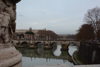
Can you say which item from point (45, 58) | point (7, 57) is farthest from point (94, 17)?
point (7, 57)

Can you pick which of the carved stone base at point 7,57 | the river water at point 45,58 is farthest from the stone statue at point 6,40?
the river water at point 45,58

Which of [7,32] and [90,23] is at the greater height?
[90,23]

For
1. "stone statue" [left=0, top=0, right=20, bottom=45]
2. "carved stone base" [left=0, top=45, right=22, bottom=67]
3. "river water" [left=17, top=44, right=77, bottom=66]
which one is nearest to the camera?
"carved stone base" [left=0, top=45, right=22, bottom=67]

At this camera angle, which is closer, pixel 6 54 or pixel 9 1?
pixel 6 54

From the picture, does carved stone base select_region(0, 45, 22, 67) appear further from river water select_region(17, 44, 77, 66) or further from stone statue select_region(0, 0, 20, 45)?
river water select_region(17, 44, 77, 66)

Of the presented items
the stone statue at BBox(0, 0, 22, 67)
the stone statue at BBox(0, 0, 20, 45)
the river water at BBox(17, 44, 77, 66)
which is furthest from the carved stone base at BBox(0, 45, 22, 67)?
the river water at BBox(17, 44, 77, 66)

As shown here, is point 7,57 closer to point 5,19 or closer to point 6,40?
point 6,40

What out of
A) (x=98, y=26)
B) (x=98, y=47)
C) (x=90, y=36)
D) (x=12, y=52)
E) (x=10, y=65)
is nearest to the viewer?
(x=10, y=65)

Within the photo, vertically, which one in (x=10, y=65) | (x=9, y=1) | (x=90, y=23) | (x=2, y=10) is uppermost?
(x=90, y=23)

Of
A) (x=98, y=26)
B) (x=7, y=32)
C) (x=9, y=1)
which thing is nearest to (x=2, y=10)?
(x=9, y=1)

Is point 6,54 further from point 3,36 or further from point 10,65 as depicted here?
point 3,36

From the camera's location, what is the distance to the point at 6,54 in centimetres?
155

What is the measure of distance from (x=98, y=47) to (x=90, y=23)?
548cm

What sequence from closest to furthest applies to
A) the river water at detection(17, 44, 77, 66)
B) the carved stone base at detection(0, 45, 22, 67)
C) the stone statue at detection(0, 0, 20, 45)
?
the carved stone base at detection(0, 45, 22, 67) < the stone statue at detection(0, 0, 20, 45) < the river water at detection(17, 44, 77, 66)
